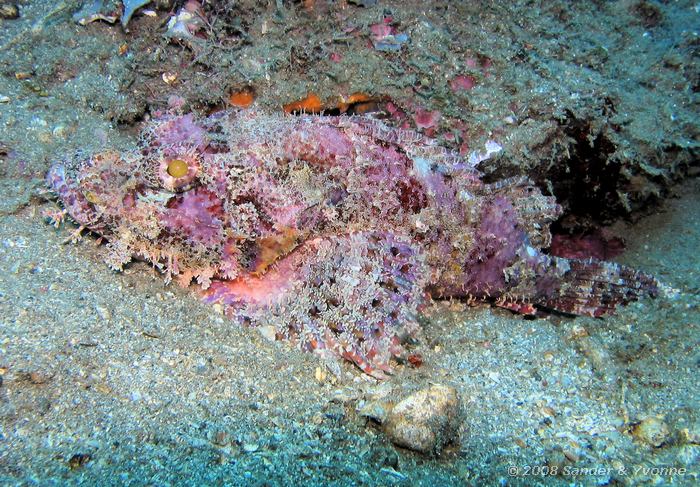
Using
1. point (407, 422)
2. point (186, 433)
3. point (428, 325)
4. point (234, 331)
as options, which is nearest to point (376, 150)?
point (428, 325)

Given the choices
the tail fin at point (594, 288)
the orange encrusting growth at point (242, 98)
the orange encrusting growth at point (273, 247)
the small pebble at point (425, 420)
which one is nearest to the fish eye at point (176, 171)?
the orange encrusting growth at point (273, 247)

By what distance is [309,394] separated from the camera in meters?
2.96

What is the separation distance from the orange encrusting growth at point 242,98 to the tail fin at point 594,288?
3.54 meters

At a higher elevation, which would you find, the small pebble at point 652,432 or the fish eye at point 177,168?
the fish eye at point 177,168

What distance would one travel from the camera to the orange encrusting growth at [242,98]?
4520mm

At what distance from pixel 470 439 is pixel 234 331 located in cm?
187

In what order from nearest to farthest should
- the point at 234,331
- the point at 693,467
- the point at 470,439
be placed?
1. the point at 693,467
2. the point at 470,439
3. the point at 234,331

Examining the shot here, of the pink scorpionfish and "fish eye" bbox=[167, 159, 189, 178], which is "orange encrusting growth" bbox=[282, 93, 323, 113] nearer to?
the pink scorpionfish

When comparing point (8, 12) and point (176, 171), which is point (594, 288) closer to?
point (176, 171)

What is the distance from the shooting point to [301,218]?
3.66 meters

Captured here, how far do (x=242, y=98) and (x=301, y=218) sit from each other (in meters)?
1.74

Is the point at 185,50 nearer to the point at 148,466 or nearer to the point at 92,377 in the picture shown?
the point at 92,377

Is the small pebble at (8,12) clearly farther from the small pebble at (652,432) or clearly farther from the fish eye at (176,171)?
the small pebble at (652,432)

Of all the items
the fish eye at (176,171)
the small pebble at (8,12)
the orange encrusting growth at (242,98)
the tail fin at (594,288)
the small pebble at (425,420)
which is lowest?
the tail fin at (594,288)
